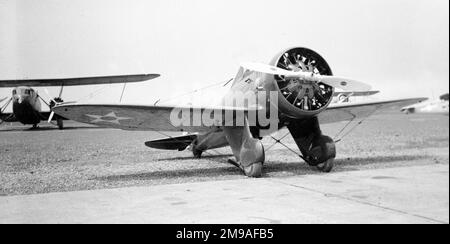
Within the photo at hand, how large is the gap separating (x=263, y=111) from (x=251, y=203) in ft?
10.4

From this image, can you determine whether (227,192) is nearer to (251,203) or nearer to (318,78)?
(251,203)

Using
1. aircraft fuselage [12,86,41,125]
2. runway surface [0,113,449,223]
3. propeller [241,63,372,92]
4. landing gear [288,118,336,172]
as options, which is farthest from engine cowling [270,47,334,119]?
aircraft fuselage [12,86,41,125]

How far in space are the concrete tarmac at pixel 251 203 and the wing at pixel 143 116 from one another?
1.45m

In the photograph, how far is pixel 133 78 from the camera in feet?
53.1

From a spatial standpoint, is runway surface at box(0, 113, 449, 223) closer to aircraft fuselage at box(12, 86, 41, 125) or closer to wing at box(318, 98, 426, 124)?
wing at box(318, 98, 426, 124)

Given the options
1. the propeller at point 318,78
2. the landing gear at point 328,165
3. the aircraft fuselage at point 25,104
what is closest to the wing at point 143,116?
the propeller at point 318,78

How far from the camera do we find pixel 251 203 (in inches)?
203

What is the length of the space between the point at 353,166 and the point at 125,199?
5.17 m

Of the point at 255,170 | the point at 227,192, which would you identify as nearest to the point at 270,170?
the point at 255,170

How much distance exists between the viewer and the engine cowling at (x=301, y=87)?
7.76 m

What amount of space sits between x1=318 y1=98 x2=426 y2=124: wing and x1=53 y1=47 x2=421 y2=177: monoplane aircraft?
360 millimetres

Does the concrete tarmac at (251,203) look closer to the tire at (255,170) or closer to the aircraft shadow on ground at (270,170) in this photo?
the tire at (255,170)
